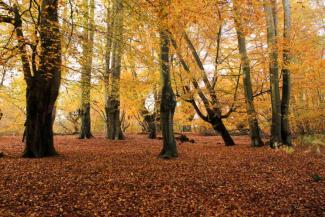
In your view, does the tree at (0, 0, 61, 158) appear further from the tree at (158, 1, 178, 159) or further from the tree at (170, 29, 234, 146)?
the tree at (170, 29, 234, 146)

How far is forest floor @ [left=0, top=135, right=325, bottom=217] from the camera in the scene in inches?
187

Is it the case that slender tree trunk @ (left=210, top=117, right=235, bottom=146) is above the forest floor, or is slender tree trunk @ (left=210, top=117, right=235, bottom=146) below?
above

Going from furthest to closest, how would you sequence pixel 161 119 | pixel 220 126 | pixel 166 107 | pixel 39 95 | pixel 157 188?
1. pixel 220 126
2. pixel 161 119
3. pixel 166 107
4. pixel 39 95
5. pixel 157 188

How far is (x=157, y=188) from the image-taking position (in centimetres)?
598

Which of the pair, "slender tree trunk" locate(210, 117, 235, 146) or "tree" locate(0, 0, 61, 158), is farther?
"slender tree trunk" locate(210, 117, 235, 146)

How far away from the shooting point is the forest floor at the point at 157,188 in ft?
15.6

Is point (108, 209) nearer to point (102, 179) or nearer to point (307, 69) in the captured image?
point (102, 179)

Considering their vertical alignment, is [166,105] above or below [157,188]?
above

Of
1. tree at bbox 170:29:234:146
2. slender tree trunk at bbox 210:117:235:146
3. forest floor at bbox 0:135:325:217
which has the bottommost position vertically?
forest floor at bbox 0:135:325:217

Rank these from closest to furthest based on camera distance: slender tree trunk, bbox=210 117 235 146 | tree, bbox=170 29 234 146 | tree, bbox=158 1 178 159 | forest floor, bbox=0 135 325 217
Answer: forest floor, bbox=0 135 325 217 < tree, bbox=158 1 178 159 < tree, bbox=170 29 234 146 < slender tree trunk, bbox=210 117 235 146

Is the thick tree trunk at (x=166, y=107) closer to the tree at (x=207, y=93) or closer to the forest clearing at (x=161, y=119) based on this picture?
the forest clearing at (x=161, y=119)

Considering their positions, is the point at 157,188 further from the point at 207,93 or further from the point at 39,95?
the point at 207,93

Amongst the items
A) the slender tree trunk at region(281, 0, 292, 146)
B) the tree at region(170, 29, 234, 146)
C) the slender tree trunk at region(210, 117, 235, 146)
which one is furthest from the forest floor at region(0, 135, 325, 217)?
the slender tree trunk at region(210, 117, 235, 146)

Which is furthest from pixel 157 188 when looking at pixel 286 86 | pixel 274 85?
pixel 286 86
